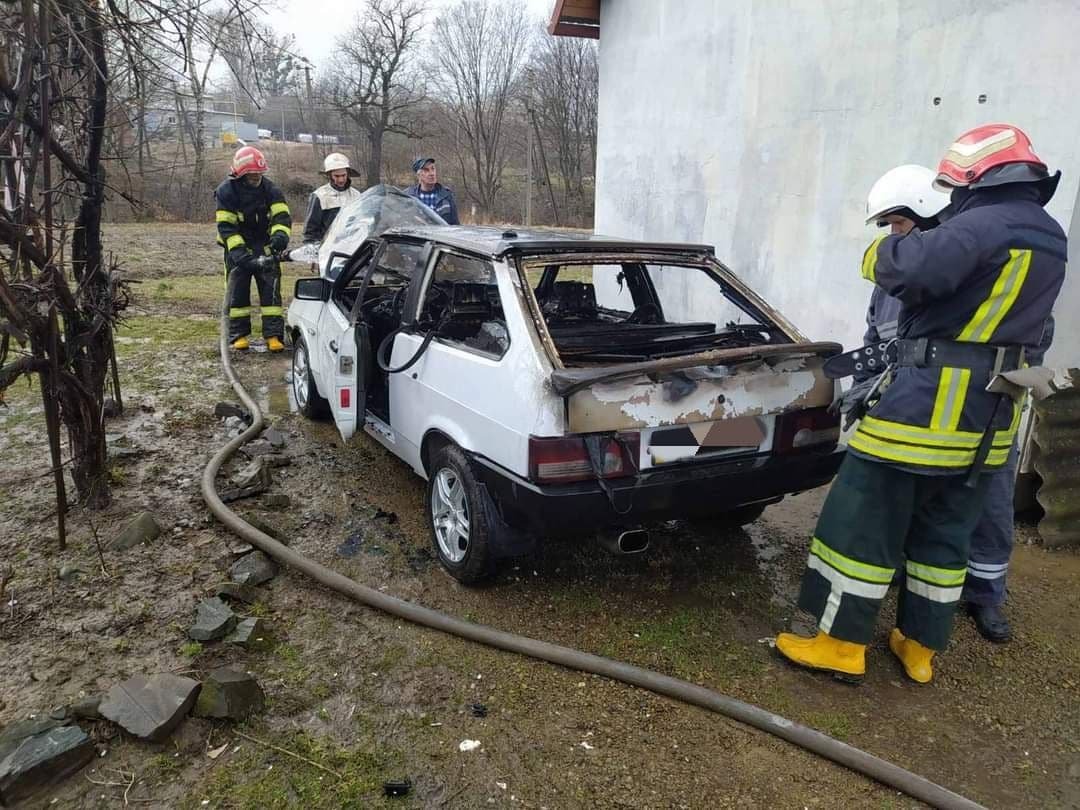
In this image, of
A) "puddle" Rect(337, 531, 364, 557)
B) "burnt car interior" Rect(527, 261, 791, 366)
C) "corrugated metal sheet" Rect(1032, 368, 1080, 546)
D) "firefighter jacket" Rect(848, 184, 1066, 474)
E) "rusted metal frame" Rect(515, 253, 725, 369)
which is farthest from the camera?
"corrugated metal sheet" Rect(1032, 368, 1080, 546)

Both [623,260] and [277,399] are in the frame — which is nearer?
[623,260]

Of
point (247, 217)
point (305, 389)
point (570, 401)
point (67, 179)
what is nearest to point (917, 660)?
point (570, 401)

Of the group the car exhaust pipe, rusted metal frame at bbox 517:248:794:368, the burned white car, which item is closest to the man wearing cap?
the burned white car

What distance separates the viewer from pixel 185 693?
8.18ft

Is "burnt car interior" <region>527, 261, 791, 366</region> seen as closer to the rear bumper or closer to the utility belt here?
the rear bumper

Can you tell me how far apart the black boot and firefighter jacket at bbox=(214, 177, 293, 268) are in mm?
6496

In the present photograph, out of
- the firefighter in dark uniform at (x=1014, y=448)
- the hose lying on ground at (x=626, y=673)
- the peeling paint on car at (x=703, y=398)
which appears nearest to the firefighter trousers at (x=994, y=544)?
the firefighter in dark uniform at (x=1014, y=448)

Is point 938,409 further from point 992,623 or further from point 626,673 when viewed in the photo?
point 626,673

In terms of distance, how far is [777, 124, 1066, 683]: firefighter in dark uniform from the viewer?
8.21 feet

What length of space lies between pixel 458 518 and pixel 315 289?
2.16m

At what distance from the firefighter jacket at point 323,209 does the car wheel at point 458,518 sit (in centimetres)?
504

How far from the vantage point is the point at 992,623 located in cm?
326

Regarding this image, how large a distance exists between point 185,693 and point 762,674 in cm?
212

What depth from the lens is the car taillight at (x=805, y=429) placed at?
10.5ft
